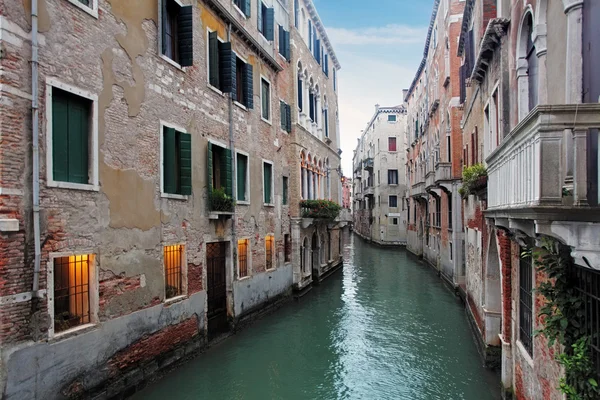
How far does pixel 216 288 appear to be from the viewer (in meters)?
11.2

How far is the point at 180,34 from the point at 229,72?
2.10 meters

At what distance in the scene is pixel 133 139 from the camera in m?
7.88

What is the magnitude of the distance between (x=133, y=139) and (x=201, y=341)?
16.2 feet

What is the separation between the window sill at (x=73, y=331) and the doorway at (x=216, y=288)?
4.08m

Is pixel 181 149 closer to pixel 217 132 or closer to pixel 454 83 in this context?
pixel 217 132

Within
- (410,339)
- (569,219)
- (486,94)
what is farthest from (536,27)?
(410,339)

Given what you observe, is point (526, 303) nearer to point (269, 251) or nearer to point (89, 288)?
point (89, 288)

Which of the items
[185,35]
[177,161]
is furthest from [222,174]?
[185,35]

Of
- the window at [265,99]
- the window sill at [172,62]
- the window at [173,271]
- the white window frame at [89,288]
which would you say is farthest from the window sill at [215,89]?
the white window frame at [89,288]

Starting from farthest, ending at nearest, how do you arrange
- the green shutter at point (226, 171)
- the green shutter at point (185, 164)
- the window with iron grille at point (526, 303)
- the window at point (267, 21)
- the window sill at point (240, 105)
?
the window at point (267, 21) → the window sill at point (240, 105) → the green shutter at point (226, 171) → the green shutter at point (185, 164) → the window with iron grille at point (526, 303)

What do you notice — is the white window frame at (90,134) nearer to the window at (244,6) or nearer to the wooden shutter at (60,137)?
the wooden shutter at (60,137)

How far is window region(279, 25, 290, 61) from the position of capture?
16062 mm

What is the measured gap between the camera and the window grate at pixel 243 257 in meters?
12.6

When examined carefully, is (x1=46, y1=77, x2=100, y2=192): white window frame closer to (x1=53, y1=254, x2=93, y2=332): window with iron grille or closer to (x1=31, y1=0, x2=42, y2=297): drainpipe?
(x1=31, y1=0, x2=42, y2=297): drainpipe
